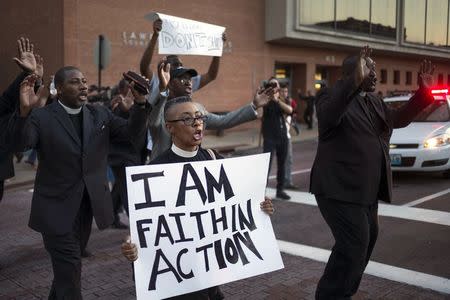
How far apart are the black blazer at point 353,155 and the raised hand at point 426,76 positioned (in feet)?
1.41

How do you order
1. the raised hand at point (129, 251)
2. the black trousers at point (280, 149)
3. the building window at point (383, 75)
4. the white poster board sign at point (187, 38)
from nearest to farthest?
the raised hand at point (129, 251), the white poster board sign at point (187, 38), the black trousers at point (280, 149), the building window at point (383, 75)

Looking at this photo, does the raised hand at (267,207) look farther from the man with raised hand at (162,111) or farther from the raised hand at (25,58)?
the raised hand at (25,58)

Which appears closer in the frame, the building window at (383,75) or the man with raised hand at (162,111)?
the man with raised hand at (162,111)

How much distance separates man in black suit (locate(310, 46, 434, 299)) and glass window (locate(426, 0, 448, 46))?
29.6 meters

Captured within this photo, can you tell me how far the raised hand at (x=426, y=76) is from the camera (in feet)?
13.2

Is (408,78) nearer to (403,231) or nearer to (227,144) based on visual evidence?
(227,144)

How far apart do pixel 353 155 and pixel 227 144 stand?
14.1 m

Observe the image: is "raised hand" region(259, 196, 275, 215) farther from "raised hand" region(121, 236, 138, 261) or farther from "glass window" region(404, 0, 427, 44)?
"glass window" region(404, 0, 427, 44)

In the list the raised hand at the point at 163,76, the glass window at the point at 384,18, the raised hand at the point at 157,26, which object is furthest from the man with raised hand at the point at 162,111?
the glass window at the point at 384,18

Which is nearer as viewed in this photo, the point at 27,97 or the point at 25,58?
the point at 27,97

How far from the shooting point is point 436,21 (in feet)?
106

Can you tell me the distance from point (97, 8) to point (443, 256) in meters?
15.6

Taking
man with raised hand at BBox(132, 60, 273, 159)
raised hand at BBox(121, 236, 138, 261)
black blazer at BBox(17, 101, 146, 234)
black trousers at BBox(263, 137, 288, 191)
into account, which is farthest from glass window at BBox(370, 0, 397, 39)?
raised hand at BBox(121, 236, 138, 261)

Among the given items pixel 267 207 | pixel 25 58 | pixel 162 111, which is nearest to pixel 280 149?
pixel 162 111
